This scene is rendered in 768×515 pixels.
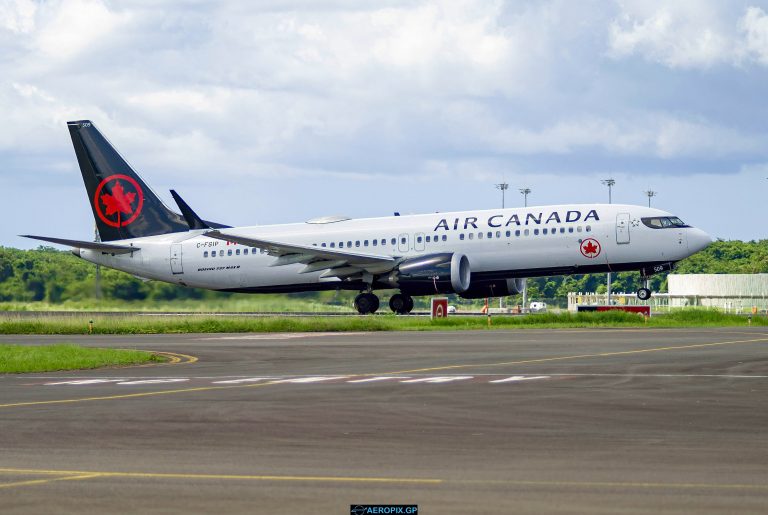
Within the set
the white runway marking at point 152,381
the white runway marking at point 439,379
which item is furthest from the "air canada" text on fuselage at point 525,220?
the white runway marking at point 152,381

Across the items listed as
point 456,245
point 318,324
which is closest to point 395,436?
point 318,324

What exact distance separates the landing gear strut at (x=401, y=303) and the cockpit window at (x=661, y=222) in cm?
1310

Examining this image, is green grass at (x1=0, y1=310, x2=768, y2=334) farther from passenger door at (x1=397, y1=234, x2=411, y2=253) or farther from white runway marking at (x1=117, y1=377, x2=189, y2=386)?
white runway marking at (x1=117, y1=377, x2=189, y2=386)

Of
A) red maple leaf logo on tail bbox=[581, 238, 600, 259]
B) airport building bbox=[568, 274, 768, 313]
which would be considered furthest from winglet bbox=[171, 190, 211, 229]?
airport building bbox=[568, 274, 768, 313]

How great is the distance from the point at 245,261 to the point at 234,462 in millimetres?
50645

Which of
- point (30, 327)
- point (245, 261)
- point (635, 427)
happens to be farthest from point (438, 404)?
point (245, 261)

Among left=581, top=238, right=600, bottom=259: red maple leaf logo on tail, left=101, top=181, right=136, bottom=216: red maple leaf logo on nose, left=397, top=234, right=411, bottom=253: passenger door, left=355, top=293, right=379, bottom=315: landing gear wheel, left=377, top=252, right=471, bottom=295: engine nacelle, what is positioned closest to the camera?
left=581, top=238, right=600, bottom=259: red maple leaf logo on tail

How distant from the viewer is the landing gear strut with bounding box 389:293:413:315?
60.9 metres

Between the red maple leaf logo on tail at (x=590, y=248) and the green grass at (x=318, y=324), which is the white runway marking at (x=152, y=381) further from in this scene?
the red maple leaf logo on tail at (x=590, y=248)

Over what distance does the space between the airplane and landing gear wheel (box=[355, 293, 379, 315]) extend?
5 centimetres

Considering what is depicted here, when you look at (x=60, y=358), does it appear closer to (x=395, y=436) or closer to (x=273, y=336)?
(x=273, y=336)

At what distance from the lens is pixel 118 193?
2559 inches

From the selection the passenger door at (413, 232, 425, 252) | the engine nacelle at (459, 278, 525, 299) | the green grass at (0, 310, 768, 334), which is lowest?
the green grass at (0, 310, 768, 334)

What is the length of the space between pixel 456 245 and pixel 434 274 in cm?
230
